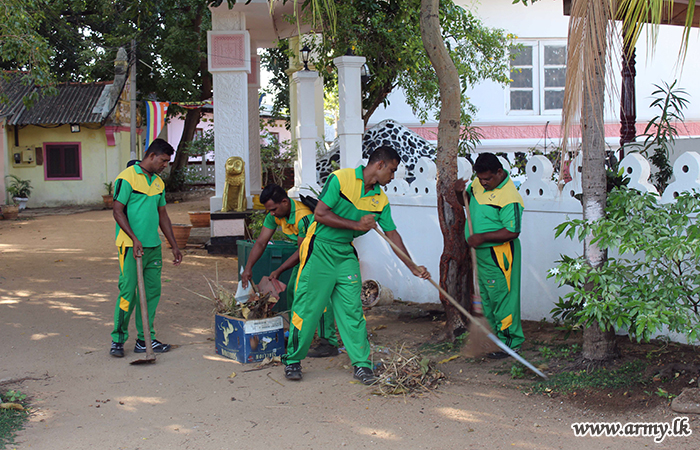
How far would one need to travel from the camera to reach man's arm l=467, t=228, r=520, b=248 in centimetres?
461

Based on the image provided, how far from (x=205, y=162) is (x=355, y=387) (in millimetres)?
22083

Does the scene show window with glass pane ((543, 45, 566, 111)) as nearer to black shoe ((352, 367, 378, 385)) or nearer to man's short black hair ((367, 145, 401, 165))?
man's short black hair ((367, 145, 401, 165))

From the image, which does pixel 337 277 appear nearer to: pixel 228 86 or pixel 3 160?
pixel 228 86

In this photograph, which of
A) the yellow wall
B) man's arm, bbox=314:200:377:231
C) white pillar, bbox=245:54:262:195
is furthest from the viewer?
the yellow wall

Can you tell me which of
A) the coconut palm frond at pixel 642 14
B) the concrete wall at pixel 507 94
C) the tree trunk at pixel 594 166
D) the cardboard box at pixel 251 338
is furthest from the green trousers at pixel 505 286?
the concrete wall at pixel 507 94

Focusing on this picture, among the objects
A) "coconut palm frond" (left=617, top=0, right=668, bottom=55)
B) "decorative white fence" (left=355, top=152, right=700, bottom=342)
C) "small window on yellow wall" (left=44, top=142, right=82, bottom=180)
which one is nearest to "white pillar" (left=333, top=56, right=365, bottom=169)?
"decorative white fence" (left=355, top=152, right=700, bottom=342)

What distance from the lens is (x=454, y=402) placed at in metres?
3.89

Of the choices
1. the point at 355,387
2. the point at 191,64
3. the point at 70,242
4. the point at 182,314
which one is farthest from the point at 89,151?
the point at 355,387

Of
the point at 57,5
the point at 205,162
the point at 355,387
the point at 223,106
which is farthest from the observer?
the point at 205,162

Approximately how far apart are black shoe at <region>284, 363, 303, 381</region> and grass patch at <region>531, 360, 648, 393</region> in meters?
1.63

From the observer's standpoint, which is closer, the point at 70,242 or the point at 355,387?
the point at 355,387

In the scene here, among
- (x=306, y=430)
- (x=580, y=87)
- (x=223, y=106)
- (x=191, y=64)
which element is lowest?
(x=306, y=430)

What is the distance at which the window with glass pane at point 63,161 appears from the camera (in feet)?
63.3

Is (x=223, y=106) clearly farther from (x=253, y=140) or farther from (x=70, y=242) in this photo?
(x=70, y=242)
